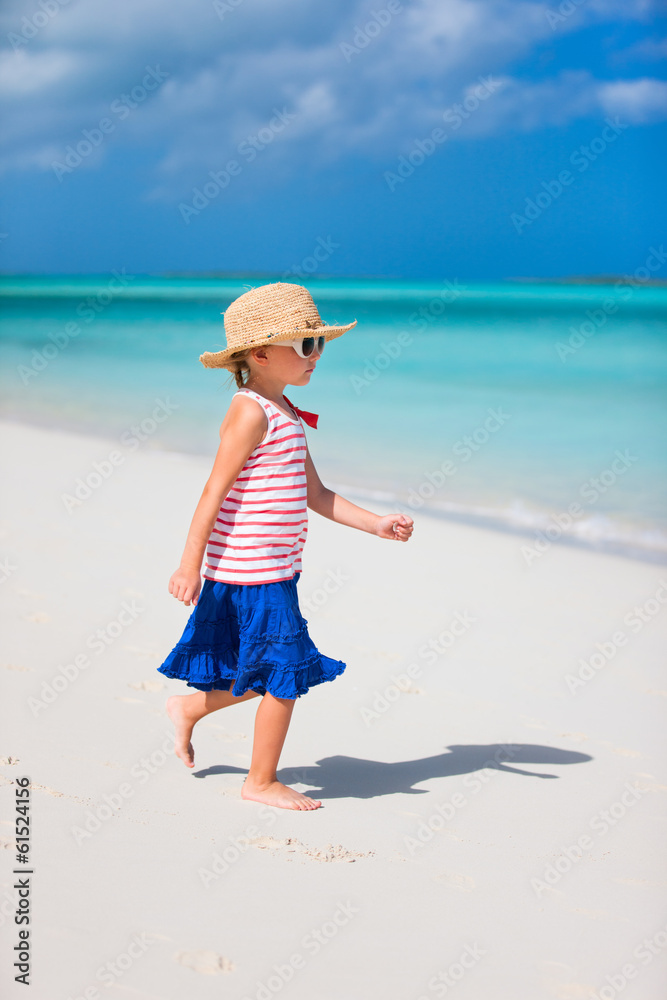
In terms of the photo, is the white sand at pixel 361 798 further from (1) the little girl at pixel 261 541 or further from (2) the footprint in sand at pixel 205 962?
(1) the little girl at pixel 261 541

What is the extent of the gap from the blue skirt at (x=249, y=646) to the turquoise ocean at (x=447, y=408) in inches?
35.1

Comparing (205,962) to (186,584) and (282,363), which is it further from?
(282,363)

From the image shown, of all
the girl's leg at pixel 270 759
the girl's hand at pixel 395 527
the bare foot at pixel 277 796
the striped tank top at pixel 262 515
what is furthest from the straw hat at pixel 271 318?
the bare foot at pixel 277 796

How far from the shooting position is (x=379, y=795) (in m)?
2.89

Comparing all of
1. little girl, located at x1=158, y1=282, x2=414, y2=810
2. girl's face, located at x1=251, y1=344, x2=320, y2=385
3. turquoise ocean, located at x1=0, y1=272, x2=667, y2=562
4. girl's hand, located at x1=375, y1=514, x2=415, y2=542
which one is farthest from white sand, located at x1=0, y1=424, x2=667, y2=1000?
turquoise ocean, located at x1=0, y1=272, x2=667, y2=562

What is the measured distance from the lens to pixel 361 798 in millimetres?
2859

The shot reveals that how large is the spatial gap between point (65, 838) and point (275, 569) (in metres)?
0.86

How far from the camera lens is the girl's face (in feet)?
8.91

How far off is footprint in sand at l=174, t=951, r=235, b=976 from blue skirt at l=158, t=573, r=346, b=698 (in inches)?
32.0

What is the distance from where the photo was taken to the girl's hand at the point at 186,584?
8.34ft

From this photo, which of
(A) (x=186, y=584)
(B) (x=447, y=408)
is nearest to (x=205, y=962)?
(A) (x=186, y=584)

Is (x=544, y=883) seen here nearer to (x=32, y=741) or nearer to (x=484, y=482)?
(x=32, y=741)

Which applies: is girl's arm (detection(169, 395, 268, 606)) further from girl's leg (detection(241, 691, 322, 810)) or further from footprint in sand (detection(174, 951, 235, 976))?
footprint in sand (detection(174, 951, 235, 976))

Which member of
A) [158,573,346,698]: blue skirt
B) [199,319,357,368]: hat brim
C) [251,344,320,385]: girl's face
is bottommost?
[158,573,346,698]: blue skirt
